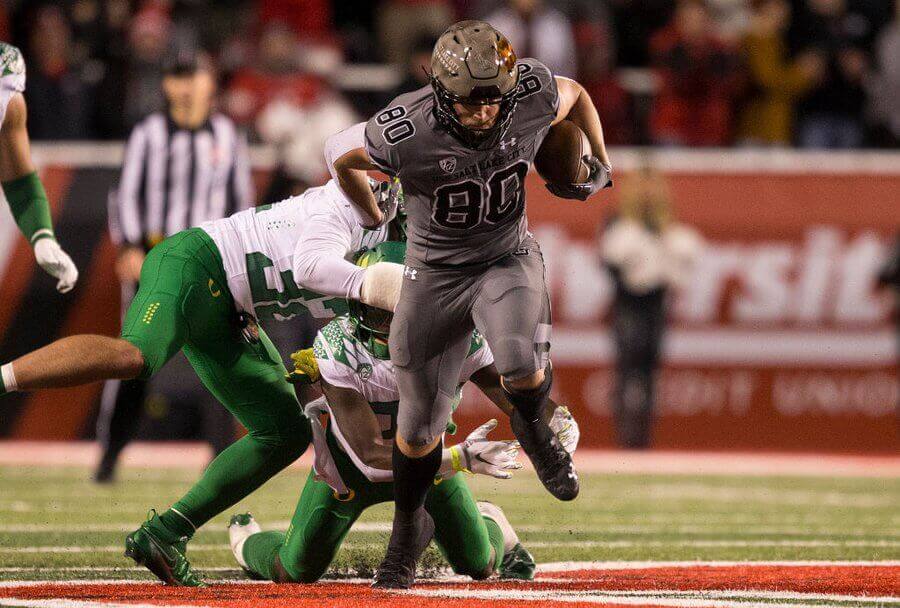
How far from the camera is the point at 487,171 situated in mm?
4379

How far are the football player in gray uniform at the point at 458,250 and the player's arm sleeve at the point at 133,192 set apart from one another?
10.7 feet

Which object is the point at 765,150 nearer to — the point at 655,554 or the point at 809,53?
the point at 809,53

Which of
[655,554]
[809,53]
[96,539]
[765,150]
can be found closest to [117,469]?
[96,539]

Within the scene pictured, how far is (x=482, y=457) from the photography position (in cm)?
450

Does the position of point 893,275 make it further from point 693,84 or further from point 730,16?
point 730,16

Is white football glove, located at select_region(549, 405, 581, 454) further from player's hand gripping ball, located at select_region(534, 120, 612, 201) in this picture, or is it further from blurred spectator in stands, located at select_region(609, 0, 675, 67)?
blurred spectator in stands, located at select_region(609, 0, 675, 67)

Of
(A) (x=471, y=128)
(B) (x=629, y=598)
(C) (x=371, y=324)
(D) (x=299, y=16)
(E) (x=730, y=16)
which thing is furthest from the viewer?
(E) (x=730, y=16)

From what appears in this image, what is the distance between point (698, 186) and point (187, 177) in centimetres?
402

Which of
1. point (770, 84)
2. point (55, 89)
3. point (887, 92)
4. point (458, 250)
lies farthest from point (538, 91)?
point (887, 92)

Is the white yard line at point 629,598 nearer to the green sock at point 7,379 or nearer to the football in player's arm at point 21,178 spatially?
the green sock at point 7,379

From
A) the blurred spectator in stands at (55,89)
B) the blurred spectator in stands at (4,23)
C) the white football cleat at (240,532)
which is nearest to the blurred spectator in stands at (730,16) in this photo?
the blurred spectator in stands at (55,89)

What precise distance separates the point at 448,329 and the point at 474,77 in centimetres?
72

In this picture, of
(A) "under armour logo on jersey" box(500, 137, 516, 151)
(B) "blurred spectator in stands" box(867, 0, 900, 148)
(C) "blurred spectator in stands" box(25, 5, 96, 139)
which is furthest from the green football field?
(B) "blurred spectator in stands" box(867, 0, 900, 148)

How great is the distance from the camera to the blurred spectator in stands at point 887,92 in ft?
36.3
